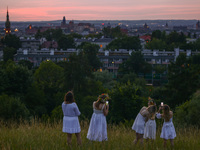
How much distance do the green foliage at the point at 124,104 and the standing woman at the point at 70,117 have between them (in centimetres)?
2548

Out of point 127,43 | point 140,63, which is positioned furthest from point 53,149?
point 127,43

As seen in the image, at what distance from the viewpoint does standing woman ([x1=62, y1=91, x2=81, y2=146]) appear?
11516mm

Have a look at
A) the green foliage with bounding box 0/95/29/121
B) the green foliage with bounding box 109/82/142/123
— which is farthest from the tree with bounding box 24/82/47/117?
the green foliage with bounding box 0/95/29/121

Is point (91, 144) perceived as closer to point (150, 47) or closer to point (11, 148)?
point (11, 148)

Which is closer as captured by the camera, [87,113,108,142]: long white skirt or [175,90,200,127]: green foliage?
[87,113,108,142]: long white skirt

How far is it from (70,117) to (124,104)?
86.9 feet

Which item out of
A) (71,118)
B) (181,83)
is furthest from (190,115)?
(181,83)

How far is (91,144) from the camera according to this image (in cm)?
1102

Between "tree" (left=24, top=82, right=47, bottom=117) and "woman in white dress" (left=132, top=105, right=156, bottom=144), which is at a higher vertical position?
"woman in white dress" (left=132, top=105, right=156, bottom=144)

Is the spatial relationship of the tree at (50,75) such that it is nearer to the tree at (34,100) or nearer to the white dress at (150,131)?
the tree at (34,100)

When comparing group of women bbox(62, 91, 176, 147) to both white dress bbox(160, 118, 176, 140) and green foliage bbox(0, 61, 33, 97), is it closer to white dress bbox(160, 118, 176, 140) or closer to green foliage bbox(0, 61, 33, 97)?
white dress bbox(160, 118, 176, 140)

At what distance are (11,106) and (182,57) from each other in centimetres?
3483

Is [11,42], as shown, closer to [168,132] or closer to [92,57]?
[92,57]

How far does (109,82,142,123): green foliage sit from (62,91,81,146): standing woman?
83.6ft
